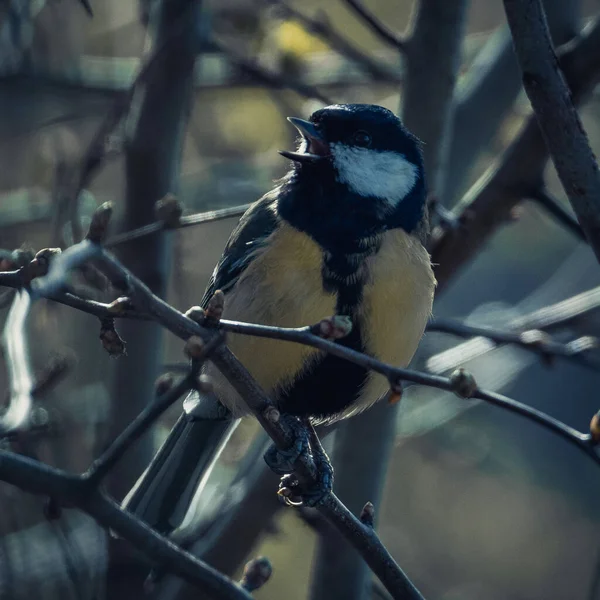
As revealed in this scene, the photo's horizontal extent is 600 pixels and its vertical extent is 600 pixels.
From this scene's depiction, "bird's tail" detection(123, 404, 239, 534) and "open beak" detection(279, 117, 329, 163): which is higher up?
"open beak" detection(279, 117, 329, 163)

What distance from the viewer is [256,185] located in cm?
438

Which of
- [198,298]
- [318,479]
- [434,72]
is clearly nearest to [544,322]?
[434,72]

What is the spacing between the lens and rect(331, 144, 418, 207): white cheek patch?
9.07 feet

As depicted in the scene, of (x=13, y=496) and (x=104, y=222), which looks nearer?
(x=104, y=222)

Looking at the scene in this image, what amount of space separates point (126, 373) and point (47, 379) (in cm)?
78

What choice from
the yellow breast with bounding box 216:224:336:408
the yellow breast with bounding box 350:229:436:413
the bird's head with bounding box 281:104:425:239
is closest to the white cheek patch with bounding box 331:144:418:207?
the bird's head with bounding box 281:104:425:239

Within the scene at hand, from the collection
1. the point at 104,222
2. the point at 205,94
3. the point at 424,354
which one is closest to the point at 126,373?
the point at 424,354

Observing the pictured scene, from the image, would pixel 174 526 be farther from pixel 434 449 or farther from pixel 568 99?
pixel 434 449

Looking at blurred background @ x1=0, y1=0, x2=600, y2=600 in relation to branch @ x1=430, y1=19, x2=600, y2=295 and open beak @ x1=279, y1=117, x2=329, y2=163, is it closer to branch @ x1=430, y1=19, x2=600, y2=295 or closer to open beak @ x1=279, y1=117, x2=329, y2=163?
branch @ x1=430, y1=19, x2=600, y2=295

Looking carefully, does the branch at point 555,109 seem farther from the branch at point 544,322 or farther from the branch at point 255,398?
the branch at point 544,322

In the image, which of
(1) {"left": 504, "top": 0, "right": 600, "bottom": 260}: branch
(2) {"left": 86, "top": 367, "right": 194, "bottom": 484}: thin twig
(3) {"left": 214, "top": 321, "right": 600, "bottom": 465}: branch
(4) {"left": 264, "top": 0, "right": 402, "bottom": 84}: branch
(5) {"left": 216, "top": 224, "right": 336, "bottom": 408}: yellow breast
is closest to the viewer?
(3) {"left": 214, "top": 321, "right": 600, "bottom": 465}: branch

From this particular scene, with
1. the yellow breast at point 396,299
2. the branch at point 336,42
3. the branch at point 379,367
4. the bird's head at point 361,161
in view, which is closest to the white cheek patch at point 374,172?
the bird's head at point 361,161

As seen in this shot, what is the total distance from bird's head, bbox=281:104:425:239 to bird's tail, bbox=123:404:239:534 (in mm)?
849

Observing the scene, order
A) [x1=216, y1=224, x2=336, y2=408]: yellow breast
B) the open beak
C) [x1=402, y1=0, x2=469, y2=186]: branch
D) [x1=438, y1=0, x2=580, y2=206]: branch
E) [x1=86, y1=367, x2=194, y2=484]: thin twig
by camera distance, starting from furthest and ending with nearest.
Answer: [x1=438, y1=0, x2=580, y2=206]: branch < [x1=402, y1=0, x2=469, y2=186]: branch < the open beak < [x1=216, y1=224, x2=336, y2=408]: yellow breast < [x1=86, y1=367, x2=194, y2=484]: thin twig
